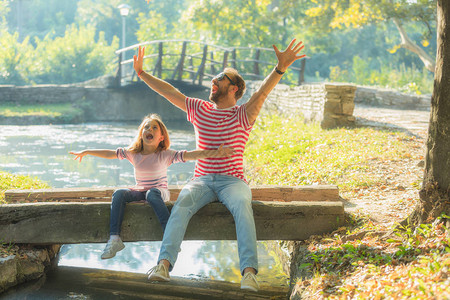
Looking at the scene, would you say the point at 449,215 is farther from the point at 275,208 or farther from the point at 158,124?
the point at 158,124

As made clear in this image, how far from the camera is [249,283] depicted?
3760 millimetres

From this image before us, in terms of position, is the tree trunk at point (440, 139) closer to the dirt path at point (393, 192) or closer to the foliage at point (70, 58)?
the dirt path at point (393, 192)

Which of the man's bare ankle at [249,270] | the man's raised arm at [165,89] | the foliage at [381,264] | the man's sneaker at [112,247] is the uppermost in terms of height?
the man's raised arm at [165,89]

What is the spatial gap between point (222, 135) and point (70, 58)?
27926mm

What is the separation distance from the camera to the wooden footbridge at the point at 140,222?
459cm

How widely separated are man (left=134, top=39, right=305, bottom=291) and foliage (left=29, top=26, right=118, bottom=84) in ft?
88.3

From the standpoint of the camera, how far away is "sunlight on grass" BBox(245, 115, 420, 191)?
7.23 m

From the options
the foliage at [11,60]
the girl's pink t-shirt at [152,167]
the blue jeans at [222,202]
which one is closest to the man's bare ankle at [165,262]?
the blue jeans at [222,202]

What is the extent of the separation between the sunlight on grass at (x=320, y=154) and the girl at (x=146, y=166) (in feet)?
8.62

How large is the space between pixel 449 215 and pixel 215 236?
177cm

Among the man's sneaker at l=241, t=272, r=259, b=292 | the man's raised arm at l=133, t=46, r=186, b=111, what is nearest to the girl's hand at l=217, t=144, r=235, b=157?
the man's raised arm at l=133, t=46, r=186, b=111

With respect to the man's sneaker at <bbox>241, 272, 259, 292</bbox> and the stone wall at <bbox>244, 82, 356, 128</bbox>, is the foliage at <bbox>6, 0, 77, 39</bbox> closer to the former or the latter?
the stone wall at <bbox>244, 82, 356, 128</bbox>

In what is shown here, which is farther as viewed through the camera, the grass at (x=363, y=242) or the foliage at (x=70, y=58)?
the foliage at (x=70, y=58)

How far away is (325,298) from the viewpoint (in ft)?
12.0
